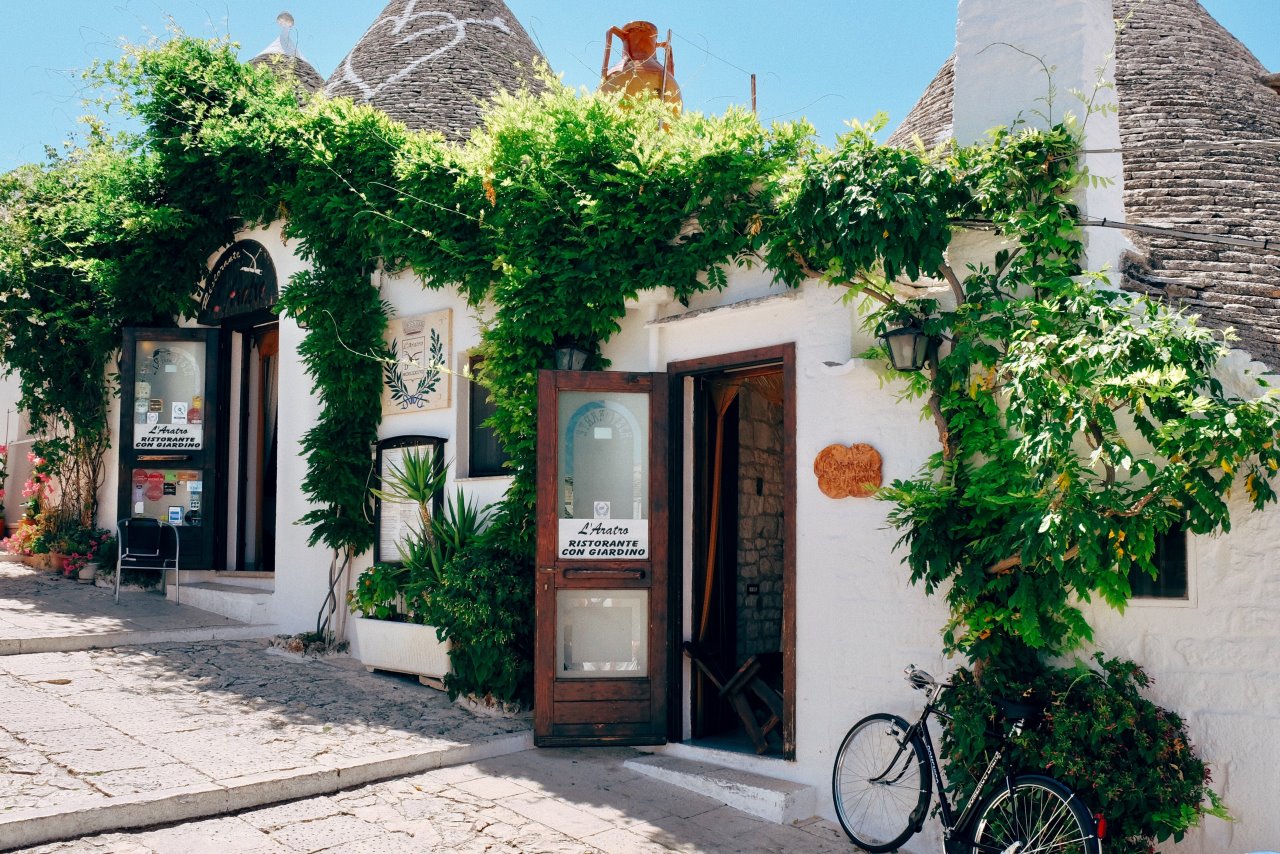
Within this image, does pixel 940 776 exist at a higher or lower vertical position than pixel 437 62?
lower

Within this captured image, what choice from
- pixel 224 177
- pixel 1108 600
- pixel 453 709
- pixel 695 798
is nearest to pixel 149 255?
pixel 224 177

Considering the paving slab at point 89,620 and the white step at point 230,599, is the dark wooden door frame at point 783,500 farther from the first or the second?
the white step at point 230,599

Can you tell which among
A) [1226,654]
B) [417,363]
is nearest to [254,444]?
[417,363]

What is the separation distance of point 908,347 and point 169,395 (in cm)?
845

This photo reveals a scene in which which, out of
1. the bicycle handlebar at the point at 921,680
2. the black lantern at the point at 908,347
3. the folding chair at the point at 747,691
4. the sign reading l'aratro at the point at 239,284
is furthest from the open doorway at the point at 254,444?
the bicycle handlebar at the point at 921,680

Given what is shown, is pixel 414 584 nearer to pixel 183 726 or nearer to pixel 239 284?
pixel 183 726

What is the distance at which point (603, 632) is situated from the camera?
7.25 m

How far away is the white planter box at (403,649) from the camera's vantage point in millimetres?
8062

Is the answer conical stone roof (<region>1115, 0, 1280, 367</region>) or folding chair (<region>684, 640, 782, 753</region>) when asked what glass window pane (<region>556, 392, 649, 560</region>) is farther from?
conical stone roof (<region>1115, 0, 1280, 367</region>)

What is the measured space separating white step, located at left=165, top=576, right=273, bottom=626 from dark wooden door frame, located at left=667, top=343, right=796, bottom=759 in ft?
15.0

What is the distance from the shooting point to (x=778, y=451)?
9.06 metres

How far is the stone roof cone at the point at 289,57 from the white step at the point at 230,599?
22.2 ft

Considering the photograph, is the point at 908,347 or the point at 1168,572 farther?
the point at 908,347

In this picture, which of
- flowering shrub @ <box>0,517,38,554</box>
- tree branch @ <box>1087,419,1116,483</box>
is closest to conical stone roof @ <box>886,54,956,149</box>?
tree branch @ <box>1087,419,1116,483</box>
